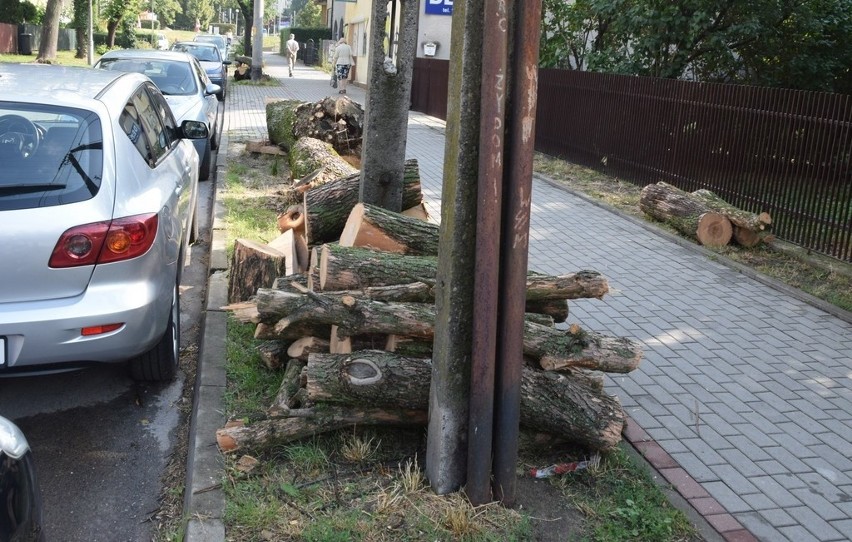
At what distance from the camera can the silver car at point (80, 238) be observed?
169 inches

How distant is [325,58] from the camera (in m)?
49.5

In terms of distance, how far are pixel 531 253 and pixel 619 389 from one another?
11.9ft

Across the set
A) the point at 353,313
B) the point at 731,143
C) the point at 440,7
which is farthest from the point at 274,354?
the point at 440,7

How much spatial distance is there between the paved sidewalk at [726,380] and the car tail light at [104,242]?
3.25 ft

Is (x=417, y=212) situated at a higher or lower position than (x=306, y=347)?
higher

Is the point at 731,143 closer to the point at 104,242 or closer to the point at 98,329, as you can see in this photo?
the point at 104,242

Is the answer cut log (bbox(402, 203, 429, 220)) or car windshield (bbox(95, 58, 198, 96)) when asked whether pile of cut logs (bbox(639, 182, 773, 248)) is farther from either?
car windshield (bbox(95, 58, 198, 96))

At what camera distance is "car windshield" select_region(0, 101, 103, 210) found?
4441 millimetres

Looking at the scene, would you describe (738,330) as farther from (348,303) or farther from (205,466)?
(205,466)

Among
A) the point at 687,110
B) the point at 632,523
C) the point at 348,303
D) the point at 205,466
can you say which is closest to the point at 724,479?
the point at 632,523

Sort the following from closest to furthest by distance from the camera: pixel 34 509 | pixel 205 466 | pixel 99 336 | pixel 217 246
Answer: pixel 34 509 → pixel 205 466 → pixel 99 336 → pixel 217 246

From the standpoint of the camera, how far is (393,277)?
497cm

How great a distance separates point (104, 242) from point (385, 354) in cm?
151

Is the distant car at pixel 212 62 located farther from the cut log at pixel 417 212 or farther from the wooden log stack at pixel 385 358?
the wooden log stack at pixel 385 358
